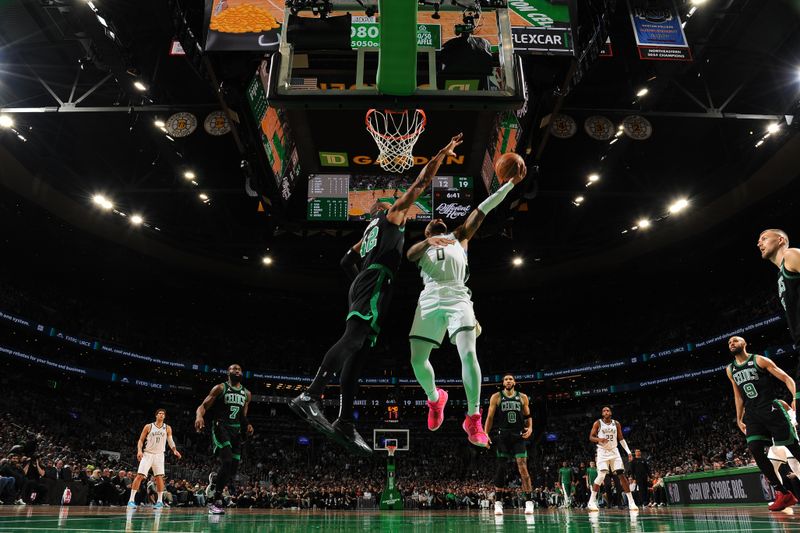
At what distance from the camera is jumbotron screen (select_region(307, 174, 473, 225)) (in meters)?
12.9

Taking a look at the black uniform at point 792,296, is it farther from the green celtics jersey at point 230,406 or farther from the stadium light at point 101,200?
the stadium light at point 101,200

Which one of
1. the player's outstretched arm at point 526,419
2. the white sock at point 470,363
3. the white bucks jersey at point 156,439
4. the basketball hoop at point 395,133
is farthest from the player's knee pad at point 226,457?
the basketball hoop at point 395,133

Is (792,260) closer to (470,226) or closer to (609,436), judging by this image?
(470,226)

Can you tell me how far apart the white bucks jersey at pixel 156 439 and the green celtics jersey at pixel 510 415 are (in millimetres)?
6968

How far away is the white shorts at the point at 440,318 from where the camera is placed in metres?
5.25

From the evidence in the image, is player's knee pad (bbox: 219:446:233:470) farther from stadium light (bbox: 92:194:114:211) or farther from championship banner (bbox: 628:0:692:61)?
stadium light (bbox: 92:194:114:211)

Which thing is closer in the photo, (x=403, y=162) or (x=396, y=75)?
(x=396, y=75)

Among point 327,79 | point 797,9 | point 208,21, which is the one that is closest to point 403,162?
point 327,79

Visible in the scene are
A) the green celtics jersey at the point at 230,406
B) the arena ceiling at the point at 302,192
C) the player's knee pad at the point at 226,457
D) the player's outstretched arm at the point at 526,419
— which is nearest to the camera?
the player's knee pad at the point at 226,457

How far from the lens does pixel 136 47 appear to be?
15.2 metres

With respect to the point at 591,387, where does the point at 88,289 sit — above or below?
above

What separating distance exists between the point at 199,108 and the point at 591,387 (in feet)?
95.0

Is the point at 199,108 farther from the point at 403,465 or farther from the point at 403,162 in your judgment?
the point at 403,465

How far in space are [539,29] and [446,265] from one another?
5.33 m
